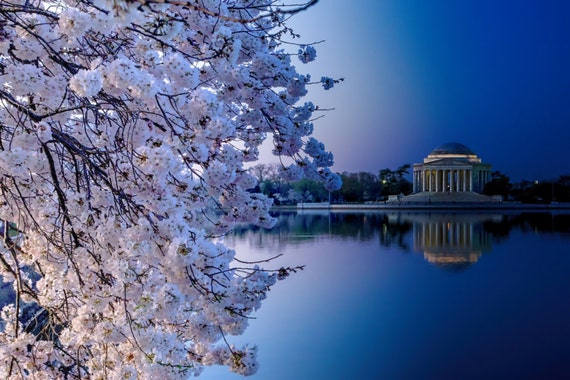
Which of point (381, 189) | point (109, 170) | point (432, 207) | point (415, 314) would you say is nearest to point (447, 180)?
point (381, 189)

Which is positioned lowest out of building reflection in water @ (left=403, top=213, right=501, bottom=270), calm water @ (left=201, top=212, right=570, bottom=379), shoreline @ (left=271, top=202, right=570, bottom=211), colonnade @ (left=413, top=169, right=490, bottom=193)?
calm water @ (left=201, top=212, right=570, bottom=379)

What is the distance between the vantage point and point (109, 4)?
1.13 m

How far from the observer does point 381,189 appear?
83.6m

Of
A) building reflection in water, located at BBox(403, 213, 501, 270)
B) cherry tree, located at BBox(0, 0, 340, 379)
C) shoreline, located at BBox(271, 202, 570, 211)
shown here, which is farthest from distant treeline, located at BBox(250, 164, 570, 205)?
cherry tree, located at BBox(0, 0, 340, 379)

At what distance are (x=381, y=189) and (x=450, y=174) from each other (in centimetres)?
1353

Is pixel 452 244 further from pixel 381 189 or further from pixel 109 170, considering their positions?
pixel 381 189

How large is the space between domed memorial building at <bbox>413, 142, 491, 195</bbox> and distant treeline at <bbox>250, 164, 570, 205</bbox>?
359cm

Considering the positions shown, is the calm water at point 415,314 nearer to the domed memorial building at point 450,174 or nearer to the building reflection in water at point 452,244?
the building reflection in water at point 452,244

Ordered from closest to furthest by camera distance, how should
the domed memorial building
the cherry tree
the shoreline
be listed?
the cherry tree
the shoreline
the domed memorial building

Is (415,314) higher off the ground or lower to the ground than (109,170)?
lower

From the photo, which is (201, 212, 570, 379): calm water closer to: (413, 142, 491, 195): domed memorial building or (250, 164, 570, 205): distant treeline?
(250, 164, 570, 205): distant treeline

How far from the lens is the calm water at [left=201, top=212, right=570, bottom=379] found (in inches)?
377

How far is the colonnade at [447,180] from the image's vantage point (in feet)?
289

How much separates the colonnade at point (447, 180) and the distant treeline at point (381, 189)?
137 inches
